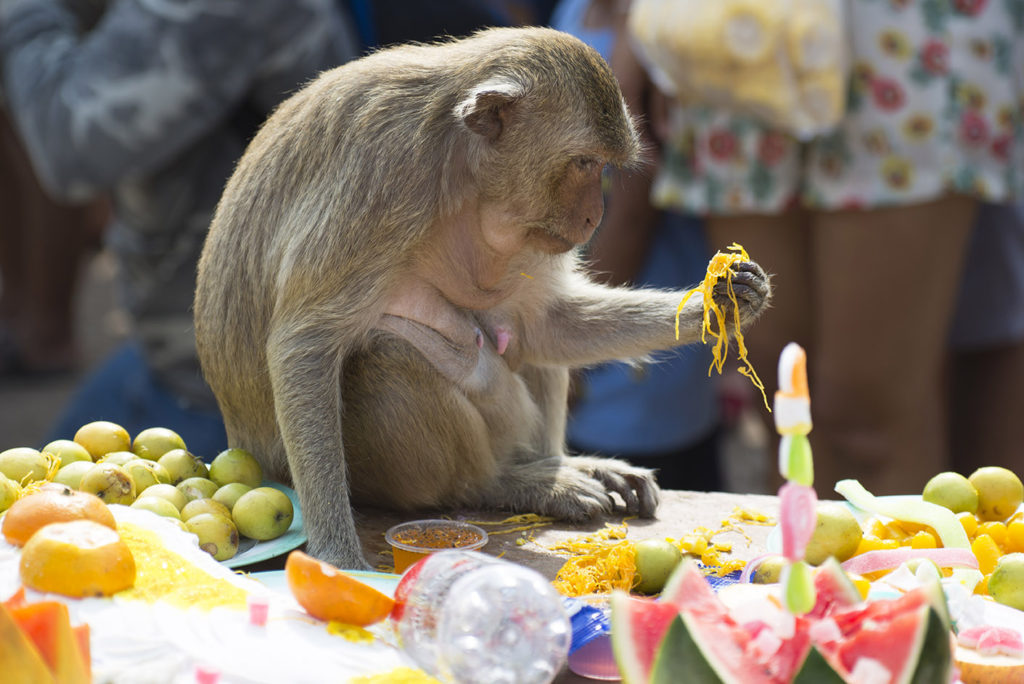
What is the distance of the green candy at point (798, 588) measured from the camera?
1694mm

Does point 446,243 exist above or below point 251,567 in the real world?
above

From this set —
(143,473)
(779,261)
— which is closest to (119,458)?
(143,473)

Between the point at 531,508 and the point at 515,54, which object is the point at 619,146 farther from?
the point at 531,508

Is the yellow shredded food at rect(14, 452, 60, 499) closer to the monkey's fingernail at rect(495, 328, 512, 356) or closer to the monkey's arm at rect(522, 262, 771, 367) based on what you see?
the monkey's fingernail at rect(495, 328, 512, 356)

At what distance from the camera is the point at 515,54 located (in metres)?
2.86

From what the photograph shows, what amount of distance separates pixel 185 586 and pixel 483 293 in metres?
1.24

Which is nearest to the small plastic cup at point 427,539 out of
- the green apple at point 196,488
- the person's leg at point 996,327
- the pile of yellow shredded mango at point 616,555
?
the pile of yellow shredded mango at point 616,555

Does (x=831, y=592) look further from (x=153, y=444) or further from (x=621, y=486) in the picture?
(x=153, y=444)

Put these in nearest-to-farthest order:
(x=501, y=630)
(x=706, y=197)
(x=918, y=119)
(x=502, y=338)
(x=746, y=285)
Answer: (x=501, y=630), (x=746, y=285), (x=502, y=338), (x=918, y=119), (x=706, y=197)

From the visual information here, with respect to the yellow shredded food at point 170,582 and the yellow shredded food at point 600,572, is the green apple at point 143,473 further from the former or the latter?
the yellow shredded food at point 600,572

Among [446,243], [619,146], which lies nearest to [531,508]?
[446,243]

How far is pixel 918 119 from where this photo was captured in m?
4.25

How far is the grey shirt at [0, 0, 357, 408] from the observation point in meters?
4.69

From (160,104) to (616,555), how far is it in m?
2.99
